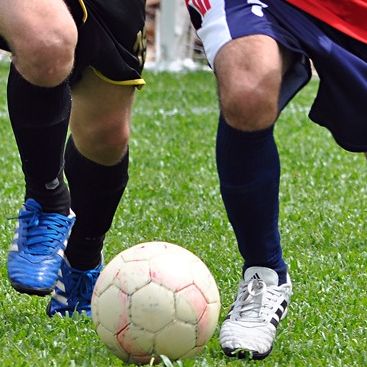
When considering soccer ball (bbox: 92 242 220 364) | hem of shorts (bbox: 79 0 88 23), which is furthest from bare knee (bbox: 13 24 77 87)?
soccer ball (bbox: 92 242 220 364)

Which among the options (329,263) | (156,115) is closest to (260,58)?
(329,263)

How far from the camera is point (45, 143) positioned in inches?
141

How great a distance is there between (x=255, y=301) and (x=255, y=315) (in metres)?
0.04

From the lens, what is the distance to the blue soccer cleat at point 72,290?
404 centimetres

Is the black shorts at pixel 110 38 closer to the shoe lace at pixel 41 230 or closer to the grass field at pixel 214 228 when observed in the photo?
the shoe lace at pixel 41 230

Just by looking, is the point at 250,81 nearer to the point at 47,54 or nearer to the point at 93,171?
the point at 47,54

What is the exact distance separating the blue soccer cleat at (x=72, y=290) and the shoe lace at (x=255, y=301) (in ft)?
2.18

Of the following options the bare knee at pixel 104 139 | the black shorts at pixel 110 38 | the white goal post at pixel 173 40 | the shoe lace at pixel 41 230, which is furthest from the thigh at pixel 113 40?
the white goal post at pixel 173 40

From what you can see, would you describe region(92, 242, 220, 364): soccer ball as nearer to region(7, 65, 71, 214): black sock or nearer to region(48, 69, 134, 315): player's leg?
region(7, 65, 71, 214): black sock

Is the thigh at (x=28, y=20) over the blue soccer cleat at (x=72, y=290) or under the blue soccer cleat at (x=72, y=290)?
over

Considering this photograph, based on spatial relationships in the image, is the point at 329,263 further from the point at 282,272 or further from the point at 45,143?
the point at 45,143

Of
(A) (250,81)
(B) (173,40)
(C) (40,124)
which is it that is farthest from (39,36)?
(B) (173,40)

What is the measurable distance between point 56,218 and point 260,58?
820 millimetres

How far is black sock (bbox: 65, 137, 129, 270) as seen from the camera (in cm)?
399
